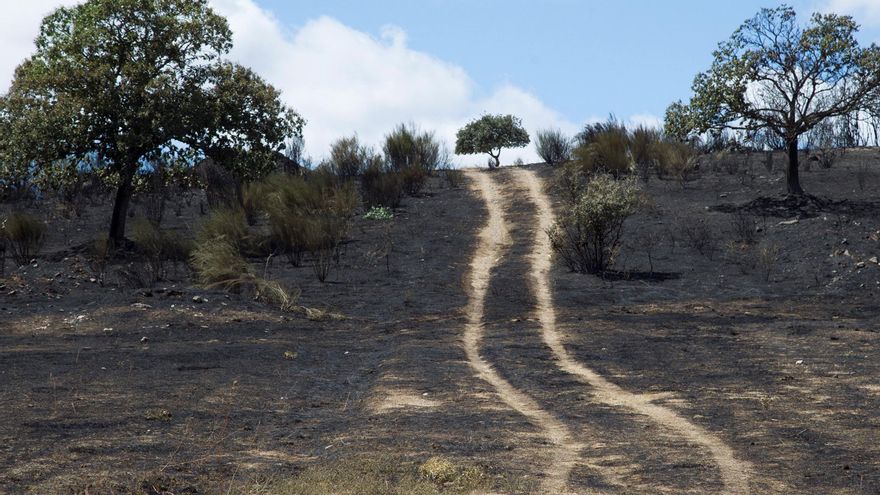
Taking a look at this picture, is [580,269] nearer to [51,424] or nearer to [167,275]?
[167,275]

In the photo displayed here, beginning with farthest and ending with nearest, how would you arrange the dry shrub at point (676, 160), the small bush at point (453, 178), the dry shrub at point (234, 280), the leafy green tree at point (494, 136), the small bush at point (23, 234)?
1. the leafy green tree at point (494, 136)
2. the small bush at point (453, 178)
3. the dry shrub at point (676, 160)
4. the small bush at point (23, 234)
5. the dry shrub at point (234, 280)

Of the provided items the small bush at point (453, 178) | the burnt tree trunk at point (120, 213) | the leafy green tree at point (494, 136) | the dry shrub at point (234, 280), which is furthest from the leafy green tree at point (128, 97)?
the leafy green tree at point (494, 136)

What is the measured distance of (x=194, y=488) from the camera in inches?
297

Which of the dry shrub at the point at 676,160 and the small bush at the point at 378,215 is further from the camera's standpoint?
the dry shrub at the point at 676,160

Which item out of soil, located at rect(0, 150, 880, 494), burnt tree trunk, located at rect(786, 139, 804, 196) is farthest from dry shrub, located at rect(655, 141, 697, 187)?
soil, located at rect(0, 150, 880, 494)

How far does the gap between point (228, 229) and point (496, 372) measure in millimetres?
13848

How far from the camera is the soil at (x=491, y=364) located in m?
8.54

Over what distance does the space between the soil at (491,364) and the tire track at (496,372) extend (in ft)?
0.17

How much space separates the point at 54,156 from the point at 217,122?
4.23 meters

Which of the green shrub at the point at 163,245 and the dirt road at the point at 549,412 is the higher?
the green shrub at the point at 163,245

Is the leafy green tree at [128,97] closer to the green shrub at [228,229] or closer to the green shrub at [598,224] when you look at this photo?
the green shrub at [228,229]

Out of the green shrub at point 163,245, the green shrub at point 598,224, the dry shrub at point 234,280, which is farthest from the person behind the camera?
the green shrub at point 163,245

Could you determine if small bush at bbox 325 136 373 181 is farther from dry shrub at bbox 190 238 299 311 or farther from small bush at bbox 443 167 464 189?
dry shrub at bbox 190 238 299 311

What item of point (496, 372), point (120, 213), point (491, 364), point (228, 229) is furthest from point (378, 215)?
point (496, 372)
